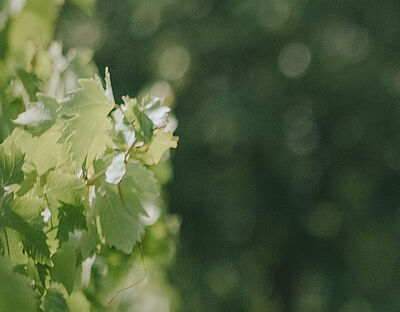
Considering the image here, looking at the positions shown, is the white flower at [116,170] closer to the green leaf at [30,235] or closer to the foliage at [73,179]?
the foliage at [73,179]

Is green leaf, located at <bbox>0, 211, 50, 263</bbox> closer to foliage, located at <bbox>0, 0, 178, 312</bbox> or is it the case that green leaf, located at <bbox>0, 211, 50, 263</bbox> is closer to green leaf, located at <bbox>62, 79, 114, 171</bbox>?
foliage, located at <bbox>0, 0, 178, 312</bbox>

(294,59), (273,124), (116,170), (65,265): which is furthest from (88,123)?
(294,59)

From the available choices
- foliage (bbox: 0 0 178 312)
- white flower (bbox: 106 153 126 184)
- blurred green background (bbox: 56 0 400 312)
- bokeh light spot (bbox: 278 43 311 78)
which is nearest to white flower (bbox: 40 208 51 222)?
foliage (bbox: 0 0 178 312)

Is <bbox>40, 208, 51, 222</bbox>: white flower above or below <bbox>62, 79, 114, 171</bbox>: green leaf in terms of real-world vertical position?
below

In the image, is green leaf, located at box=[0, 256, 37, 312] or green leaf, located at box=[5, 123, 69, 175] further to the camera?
green leaf, located at box=[5, 123, 69, 175]

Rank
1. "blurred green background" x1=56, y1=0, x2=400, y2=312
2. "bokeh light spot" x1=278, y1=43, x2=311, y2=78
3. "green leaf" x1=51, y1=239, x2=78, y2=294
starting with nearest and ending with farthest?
"green leaf" x1=51, y1=239, x2=78, y2=294 < "blurred green background" x1=56, y1=0, x2=400, y2=312 < "bokeh light spot" x1=278, y1=43, x2=311, y2=78

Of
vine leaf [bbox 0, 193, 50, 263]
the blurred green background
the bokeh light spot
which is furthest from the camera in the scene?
the bokeh light spot

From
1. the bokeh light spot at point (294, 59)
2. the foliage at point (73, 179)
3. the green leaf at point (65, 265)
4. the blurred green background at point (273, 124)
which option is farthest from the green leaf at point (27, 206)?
the bokeh light spot at point (294, 59)

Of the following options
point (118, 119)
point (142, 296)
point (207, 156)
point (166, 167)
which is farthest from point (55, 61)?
point (207, 156)

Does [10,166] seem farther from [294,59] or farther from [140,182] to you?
[294,59]
